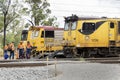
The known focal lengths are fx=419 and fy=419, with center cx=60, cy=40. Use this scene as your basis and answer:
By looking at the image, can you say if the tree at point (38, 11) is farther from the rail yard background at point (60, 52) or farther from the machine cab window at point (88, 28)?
the machine cab window at point (88, 28)

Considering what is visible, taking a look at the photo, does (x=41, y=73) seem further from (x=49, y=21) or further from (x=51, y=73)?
(x=49, y=21)

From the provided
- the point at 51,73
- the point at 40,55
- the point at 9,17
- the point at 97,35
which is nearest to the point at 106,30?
the point at 97,35

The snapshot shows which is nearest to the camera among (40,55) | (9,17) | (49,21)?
(40,55)

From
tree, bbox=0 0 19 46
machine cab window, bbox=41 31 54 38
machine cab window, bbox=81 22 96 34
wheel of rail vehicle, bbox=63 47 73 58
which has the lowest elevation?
wheel of rail vehicle, bbox=63 47 73 58

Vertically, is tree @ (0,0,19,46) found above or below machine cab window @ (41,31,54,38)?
above

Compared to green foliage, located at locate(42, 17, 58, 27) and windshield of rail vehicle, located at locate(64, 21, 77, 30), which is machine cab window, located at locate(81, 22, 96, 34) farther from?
green foliage, located at locate(42, 17, 58, 27)

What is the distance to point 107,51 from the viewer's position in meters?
34.4

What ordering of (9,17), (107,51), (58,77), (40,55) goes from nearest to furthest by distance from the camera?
1. (58,77)
2. (107,51)
3. (40,55)
4. (9,17)

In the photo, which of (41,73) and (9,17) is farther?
(9,17)

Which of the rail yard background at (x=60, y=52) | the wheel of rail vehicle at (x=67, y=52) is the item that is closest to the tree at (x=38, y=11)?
the rail yard background at (x=60, y=52)

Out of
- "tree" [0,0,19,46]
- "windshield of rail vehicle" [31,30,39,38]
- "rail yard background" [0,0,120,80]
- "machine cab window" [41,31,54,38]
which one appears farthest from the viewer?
"tree" [0,0,19,46]

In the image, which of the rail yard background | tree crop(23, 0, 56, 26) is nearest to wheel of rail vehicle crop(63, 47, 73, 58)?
the rail yard background

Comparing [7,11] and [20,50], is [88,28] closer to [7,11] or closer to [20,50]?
[20,50]

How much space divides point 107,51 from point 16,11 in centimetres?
2353
